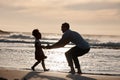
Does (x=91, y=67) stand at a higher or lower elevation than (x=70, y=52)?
lower

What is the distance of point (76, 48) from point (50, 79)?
75.8 inches

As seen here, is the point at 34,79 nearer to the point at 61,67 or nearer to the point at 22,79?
the point at 22,79

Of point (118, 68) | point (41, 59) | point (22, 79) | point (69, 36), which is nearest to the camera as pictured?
point (22, 79)

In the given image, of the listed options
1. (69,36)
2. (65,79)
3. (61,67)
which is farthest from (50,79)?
(61,67)

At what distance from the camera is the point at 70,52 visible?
38.6 ft

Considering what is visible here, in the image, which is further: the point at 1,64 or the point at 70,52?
the point at 1,64

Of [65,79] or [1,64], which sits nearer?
[65,79]

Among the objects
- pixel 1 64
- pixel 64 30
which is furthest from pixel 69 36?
pixel 1 64

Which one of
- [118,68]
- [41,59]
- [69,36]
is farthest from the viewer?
[118,68]

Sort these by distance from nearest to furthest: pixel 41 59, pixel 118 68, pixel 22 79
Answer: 1. pixel 22 79
2. pixel 41 59
3. pixel 118 68

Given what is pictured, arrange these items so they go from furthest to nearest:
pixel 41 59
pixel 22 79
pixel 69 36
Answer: pixel 41 59 < pixel 69 36 < pixel 22 79

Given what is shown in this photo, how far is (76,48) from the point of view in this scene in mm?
11766

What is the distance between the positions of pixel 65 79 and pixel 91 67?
6513 mm

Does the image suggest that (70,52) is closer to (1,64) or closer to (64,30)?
(64,30)
